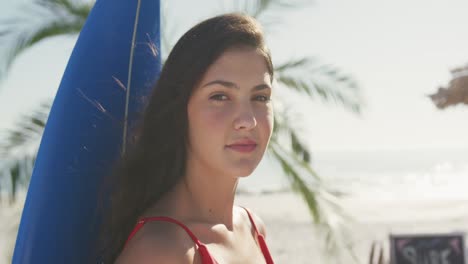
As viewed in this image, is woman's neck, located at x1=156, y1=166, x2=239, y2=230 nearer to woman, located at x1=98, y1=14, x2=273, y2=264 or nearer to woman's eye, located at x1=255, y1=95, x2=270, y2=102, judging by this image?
woman, located at x1=98, y1=14, x2=273, y2=264

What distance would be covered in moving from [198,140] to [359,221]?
1965 centimetres

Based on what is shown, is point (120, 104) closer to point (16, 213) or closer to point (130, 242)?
point (130, 242)

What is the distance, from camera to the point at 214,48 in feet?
4.99

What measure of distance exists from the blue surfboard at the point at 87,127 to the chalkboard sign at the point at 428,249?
2246mm

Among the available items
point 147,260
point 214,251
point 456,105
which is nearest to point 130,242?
point 147,260

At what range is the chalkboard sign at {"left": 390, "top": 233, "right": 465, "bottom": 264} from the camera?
347 cm

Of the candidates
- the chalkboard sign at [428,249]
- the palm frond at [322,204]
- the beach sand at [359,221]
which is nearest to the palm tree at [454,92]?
the palm frond at [322,204]

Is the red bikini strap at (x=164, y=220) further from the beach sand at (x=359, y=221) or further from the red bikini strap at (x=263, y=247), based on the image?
the beach sand at (x=359, y=221)

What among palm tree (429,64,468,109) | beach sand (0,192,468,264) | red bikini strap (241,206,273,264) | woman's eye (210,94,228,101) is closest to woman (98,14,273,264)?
woman's eye (210,94,228,101)

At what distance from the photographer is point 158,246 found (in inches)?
53.5

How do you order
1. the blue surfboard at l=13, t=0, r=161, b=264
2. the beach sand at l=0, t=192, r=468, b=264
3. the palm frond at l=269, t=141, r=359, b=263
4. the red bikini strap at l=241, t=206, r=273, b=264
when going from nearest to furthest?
the blue surfboard at l=13, t=0, r=161, b=264, the red bikini strap at l=241, t=206, r=273, b=264, the palm frond at l=269, t=141, r=359, b=263, the beach sand at l=0, t=192, r=468, b=264

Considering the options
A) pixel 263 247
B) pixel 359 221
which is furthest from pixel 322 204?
pixel 359 221

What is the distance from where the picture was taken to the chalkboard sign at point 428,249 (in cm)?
347

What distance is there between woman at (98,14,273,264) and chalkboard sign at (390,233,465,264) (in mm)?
2117
